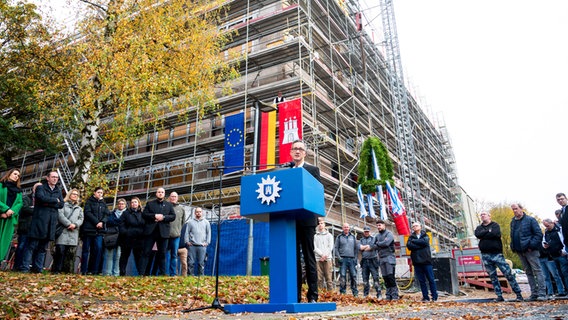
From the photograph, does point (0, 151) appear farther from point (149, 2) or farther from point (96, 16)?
point (149, 2)

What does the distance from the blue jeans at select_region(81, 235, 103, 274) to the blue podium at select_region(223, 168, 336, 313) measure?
16.8 ft

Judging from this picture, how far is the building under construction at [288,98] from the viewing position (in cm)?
1656

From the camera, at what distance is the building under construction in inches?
652

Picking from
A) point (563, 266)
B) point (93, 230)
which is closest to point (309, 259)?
point (93, 230)

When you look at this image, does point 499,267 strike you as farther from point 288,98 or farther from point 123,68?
point 288,98

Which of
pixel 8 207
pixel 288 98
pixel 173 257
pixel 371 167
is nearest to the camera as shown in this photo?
pixel 8 207

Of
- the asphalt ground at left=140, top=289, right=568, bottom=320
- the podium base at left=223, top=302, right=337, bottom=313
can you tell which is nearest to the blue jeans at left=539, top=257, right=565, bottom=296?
the asphalt ground at left=140, top=289, right=568, bottom=320

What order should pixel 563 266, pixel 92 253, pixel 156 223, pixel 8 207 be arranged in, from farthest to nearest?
pixel 92 253, pixel 563 266, pixel 156 223, pixel 8 207

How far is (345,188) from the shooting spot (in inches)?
691

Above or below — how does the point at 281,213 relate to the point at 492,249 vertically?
above

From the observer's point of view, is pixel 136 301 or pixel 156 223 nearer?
pixel 136 301

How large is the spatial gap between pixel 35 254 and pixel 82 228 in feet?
2.85

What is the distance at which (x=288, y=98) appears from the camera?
1697cm

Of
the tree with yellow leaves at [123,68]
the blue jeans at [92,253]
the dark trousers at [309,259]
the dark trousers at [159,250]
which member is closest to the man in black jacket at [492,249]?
the dark trousers at [309,259]
